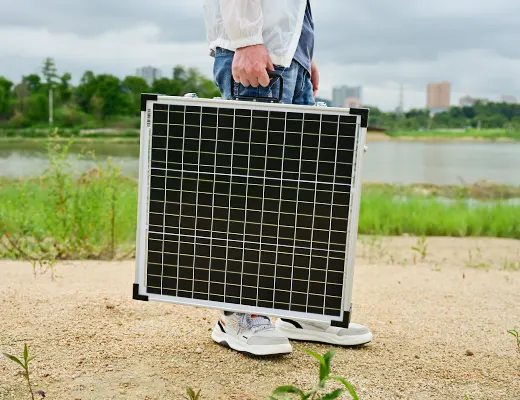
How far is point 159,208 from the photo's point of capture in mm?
2742

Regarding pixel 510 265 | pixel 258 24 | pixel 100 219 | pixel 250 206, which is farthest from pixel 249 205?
pixel 510 265

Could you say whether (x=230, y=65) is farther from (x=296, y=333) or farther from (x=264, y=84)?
(x=296, y=333)

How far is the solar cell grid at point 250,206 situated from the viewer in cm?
257

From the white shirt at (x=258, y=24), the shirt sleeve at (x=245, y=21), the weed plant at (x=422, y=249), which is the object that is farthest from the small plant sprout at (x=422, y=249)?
the shirt sleeve at (x=245, y=21)

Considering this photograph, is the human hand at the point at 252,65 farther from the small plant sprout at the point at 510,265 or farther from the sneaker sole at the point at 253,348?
the small plant sprout at the point at 510,265

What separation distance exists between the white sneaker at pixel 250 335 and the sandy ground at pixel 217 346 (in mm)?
51

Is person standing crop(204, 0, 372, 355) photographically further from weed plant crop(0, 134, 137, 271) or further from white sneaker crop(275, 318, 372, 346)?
weed plant crop(0, 134, 137, 271)

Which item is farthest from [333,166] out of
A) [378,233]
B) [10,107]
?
[10,107]

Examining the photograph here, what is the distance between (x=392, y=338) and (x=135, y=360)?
4.33 ft

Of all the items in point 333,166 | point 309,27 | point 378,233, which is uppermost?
point 309,27

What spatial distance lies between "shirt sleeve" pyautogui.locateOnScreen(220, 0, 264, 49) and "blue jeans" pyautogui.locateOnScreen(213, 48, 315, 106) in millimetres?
168

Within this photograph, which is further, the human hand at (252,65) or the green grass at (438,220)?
the green grass at (438,220)

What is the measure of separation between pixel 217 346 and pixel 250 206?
0.76 m

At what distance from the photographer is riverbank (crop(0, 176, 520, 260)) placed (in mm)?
5629
